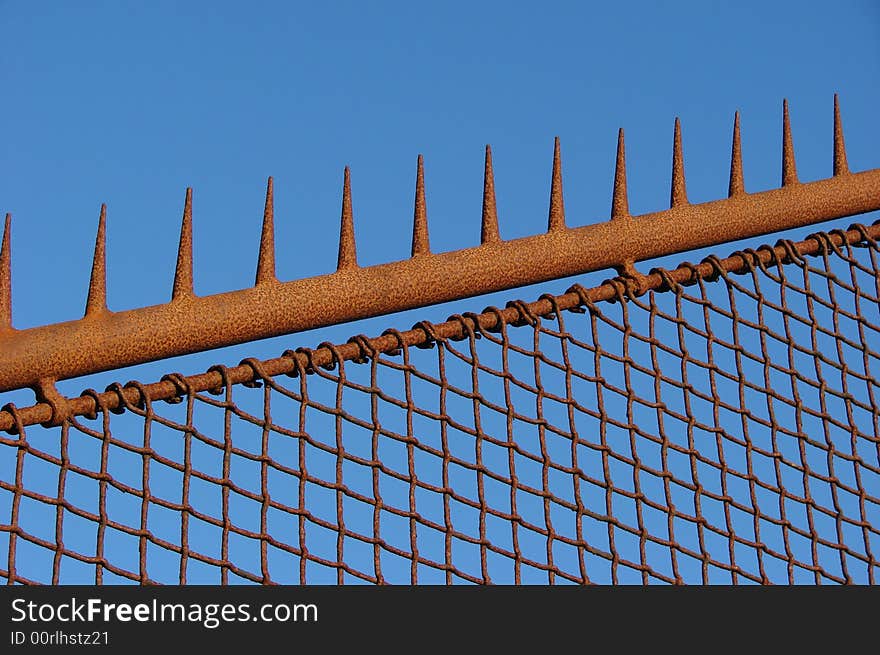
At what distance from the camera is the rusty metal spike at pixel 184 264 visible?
252 centimetres

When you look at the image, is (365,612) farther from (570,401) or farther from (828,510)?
(828,510)

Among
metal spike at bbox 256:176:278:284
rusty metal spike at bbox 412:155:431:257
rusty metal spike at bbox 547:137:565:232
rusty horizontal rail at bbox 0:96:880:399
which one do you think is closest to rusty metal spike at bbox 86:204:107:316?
rusty horizontal rail at bbox 0:96:880:399

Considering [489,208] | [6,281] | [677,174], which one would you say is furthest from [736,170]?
[6,281]

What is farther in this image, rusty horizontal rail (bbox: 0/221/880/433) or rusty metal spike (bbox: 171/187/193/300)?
rusty metal spike (bbox: 171/187/193/300)

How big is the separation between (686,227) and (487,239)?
0.45 m

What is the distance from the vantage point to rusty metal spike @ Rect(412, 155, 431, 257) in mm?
2734

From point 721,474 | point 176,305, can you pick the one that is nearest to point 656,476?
point 721,474

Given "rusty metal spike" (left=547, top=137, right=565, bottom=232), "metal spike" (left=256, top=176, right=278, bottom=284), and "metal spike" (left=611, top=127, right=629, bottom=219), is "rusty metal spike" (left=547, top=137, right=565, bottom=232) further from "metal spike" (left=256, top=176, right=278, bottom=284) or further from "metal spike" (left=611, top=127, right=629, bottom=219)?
"metal spike" (left=256, top=176, right=278, bottom=284)

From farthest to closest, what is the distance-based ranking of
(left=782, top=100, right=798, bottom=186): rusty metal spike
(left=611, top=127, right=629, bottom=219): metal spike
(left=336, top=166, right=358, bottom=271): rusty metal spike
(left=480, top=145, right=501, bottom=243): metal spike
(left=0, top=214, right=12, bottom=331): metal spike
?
(left=782, top=100, right=798, bottom=186): rusty metal spike, (left=611, top=127, right=629, bottom=219): metal spike, (left=480, top=145, right=501, bottom=243): metal spike, (left=336, top=166, right=358, bottom=271): rusty metal spike, (left=0, top=214, right=12, bottom=331): metal spike

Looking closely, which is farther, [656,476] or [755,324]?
[755,324]

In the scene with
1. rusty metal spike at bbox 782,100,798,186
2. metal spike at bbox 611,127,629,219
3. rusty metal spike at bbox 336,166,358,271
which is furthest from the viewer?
rusty metal spike at bbox 782,100,798,186

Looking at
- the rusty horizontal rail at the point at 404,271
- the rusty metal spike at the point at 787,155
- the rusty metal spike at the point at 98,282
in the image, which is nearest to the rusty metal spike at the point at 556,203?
the rusty horizontal rail at the point at 404,271

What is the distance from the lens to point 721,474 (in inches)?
113

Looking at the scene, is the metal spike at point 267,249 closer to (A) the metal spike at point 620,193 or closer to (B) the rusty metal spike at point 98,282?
(B) the rusty metal spike at point 98,282
